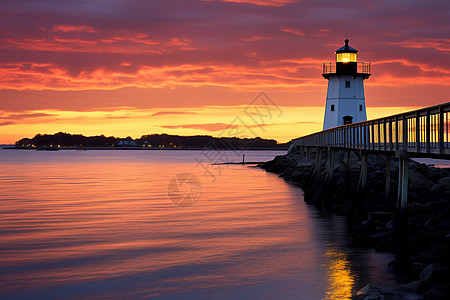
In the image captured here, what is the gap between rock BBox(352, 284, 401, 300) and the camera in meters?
10.1

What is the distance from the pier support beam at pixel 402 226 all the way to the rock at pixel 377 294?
2.42m

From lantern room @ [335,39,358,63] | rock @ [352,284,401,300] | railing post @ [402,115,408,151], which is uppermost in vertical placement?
lantern room @ [335,39,358,63]

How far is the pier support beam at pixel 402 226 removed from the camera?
12789mm

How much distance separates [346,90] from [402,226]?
33.5 metres

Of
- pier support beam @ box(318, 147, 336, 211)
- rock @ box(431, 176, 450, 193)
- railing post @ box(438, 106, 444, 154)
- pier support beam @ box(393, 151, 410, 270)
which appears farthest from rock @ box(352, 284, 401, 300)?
pier support beam @ box(318, 147, 336, 211)

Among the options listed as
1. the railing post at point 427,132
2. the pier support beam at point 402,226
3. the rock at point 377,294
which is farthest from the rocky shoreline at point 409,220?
the railing post at point 427,132

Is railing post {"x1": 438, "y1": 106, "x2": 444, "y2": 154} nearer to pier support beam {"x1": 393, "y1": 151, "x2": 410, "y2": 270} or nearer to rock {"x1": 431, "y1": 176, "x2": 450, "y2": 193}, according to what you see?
pier support beam {"x1": 393, "y1": 151, "x2": 410, "y2": 270}

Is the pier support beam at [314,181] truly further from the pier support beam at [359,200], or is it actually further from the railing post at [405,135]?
the railing post at [405,135]

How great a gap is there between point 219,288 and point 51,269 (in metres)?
4.78

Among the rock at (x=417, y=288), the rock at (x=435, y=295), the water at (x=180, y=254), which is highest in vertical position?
the rock at (x=435, y=295)

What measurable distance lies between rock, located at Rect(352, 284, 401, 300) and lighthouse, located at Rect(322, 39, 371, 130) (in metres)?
35.7

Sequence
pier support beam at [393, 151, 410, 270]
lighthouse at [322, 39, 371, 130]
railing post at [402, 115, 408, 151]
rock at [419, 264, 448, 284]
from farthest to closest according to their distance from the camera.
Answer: lighthouse at [322, 39, 371, 130], railing post at [402, 115, 408, 151], pier support beam at [393, 151, 410, 270], rock at [419, 264, 448, 284]

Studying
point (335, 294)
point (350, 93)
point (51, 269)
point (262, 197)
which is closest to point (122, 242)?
point (51, 269)

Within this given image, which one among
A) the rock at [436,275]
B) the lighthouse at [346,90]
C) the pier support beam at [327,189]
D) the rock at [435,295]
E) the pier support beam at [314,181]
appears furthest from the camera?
the lighthouse at [346,90]
